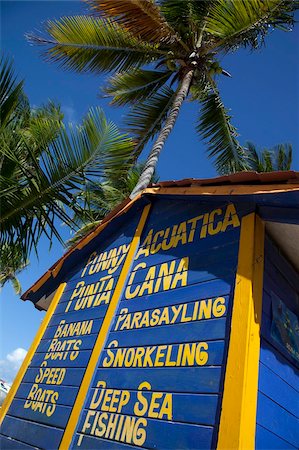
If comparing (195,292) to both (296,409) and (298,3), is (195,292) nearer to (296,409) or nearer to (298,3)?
(296,409)

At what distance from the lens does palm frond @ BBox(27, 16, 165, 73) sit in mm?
7227

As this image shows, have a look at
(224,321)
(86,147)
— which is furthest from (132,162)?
(224,321)

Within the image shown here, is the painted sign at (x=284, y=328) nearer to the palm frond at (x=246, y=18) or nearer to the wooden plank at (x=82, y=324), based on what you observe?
the wooden plank at (x=82, y=324)

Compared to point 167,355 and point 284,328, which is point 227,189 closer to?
point 284,328

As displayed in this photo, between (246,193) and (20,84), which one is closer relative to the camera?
(246,193)

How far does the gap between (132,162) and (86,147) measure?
3.97 meters

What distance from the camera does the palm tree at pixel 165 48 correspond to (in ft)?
22.2

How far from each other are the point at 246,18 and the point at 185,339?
666cm

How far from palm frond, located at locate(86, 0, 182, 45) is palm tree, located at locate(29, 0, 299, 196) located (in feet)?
0.06

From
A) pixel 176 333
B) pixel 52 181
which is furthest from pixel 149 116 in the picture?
pixel 176 333

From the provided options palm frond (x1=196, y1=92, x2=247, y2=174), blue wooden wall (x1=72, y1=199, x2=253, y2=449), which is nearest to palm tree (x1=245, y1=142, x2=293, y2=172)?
palm frond (x1=196, y1=92, x2=247, y2=174)

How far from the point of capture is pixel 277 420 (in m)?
2.24

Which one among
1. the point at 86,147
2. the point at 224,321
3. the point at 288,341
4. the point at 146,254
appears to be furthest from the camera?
the point at 86,147

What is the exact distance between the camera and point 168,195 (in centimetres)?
396
